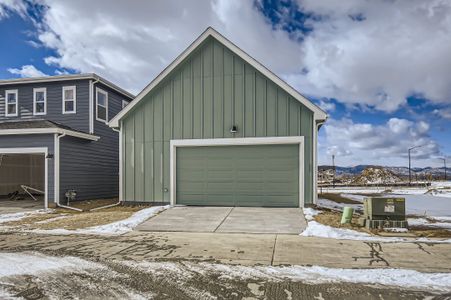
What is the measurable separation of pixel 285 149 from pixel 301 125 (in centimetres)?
100

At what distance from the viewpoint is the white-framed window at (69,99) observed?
632 inches

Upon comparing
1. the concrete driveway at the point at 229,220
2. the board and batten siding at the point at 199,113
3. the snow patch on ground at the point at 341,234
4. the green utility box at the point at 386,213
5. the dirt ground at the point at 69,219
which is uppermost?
the board and batten siding at the point at 199,113

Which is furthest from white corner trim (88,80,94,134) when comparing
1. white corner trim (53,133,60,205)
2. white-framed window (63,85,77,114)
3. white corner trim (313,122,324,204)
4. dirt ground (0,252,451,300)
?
dirt ground (0,252,451,300)

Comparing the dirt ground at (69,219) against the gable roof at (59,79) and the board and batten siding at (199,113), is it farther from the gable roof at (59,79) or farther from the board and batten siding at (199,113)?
the gable roof at (59,79)

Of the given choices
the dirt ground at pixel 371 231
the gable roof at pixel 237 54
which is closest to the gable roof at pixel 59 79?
the gable roof at pixel 237 54

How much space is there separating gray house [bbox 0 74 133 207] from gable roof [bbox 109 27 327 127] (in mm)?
2980

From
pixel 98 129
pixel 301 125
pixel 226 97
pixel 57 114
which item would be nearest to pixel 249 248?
pixel 301 125

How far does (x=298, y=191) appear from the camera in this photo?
1160 centimetres

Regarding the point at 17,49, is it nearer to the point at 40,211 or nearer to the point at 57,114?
the point at 57,114

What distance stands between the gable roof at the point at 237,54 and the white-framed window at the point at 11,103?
7558 millimetres

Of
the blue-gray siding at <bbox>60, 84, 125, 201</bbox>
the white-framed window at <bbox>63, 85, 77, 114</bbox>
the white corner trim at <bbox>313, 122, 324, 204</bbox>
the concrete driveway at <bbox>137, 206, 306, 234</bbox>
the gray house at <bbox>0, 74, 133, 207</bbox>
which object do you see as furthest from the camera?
the white-framed window at <bbox>63, 85, 77, 114</bbox>

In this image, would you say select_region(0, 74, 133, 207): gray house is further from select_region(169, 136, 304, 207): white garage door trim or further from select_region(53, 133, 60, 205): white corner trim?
select_region(169, 136, 304, 207): white garage door trim

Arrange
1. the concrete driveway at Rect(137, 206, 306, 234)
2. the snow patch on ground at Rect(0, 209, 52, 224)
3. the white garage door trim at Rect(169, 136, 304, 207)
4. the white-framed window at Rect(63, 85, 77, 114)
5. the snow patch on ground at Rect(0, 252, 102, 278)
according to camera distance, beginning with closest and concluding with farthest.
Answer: the snow patch on ground at Rect(0, 252, 102, 278)
the concrete driveway at Rect(137, 206, 306, 234)
the snow patch on ground at Rect(0, 209, 52, 224)
the white garage door trim at Rect(169, 136, 304, 207)
the white-framed window at Rect(63, 85, 77, 114)

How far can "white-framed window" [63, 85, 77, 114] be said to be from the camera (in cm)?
1606
